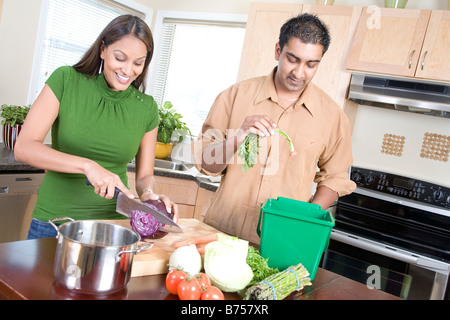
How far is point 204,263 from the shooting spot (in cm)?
128

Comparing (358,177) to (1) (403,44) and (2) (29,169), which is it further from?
(2) (29,169)

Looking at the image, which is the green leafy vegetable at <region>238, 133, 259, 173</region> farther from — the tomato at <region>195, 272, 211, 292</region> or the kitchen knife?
the tomato at <region>195, 272, 211, 292</region>

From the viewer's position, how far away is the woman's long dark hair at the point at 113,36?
1.70 m

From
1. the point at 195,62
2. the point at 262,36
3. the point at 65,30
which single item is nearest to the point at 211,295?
the point at 262,36

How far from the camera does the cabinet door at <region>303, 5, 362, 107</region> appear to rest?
3.18 metres

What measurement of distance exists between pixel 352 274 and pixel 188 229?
170cm

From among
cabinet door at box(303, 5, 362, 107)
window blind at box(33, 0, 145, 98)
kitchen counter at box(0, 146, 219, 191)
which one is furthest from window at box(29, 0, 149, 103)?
cabinet door at box(303, 5, 362, 107)

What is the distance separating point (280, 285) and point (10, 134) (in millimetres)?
2461

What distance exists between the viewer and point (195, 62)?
438 cm

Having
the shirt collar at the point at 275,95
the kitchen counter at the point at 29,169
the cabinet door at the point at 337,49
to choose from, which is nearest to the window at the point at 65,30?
the kitchen counter at the point at 29,169

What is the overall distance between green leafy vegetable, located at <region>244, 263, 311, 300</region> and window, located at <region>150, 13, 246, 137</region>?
3059mm

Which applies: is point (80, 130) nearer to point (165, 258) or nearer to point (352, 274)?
point (165, 258)

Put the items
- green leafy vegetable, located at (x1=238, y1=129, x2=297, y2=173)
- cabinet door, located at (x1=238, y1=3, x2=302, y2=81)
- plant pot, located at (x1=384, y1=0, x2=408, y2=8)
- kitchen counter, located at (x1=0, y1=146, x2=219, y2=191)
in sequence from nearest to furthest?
green leafy vegetable, located at (x1=238, y1=129, x2=297, y2=173) < kitchen counter, located at (x1=0, y1=146, x2=219, y2=191) < plant pot, located at (x1=384, y1=0, x2=408, y2=8) < cabinet door, located at (x1=238, y1=3, x2=302, y2=81)
